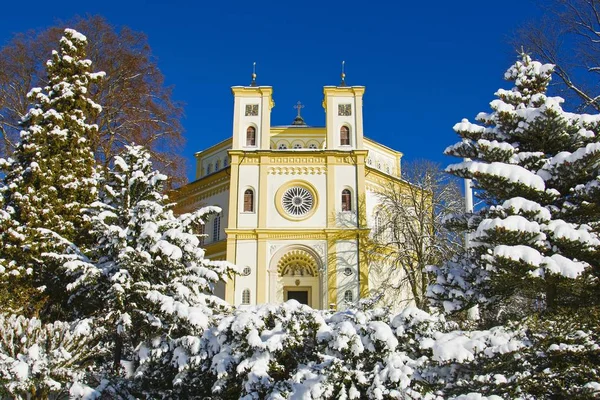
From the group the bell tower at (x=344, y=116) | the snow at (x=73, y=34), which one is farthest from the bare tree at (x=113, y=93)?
the bell tower at (x=344, y=116)

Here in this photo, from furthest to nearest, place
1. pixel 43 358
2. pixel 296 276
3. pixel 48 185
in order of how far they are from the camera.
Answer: pixel 296 276, pixel 48 185, pixel 43 358

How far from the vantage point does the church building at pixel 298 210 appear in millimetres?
28734

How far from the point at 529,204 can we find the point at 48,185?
476 inches

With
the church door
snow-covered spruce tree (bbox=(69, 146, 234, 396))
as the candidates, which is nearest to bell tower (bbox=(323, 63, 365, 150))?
the church door

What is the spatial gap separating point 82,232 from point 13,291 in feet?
7.16

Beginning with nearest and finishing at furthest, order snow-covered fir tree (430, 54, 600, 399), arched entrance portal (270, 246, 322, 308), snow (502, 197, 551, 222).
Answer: snow-covered fir tree (430, 54, 600, 399), snow (502, 197, 551, 222), arched entrance portal (270, 246, 322, 308)

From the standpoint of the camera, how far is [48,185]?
14.7 metres

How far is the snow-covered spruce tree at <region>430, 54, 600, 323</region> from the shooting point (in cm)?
807

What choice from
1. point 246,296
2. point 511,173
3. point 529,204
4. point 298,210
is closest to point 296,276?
point 246,296

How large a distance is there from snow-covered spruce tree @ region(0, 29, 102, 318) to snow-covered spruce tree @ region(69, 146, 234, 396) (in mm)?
1356

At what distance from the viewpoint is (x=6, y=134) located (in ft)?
62.5

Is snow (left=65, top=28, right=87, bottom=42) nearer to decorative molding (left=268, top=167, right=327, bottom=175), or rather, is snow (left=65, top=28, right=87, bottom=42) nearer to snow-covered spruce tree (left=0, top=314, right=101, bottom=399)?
snow-covered spruce tree (left=0, top=314, right=101, bottom=399)

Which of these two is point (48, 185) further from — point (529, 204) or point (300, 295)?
point (300, 295)

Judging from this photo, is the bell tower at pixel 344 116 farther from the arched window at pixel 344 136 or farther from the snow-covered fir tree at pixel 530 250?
the snow-covered fir tree at pixel 530 250
